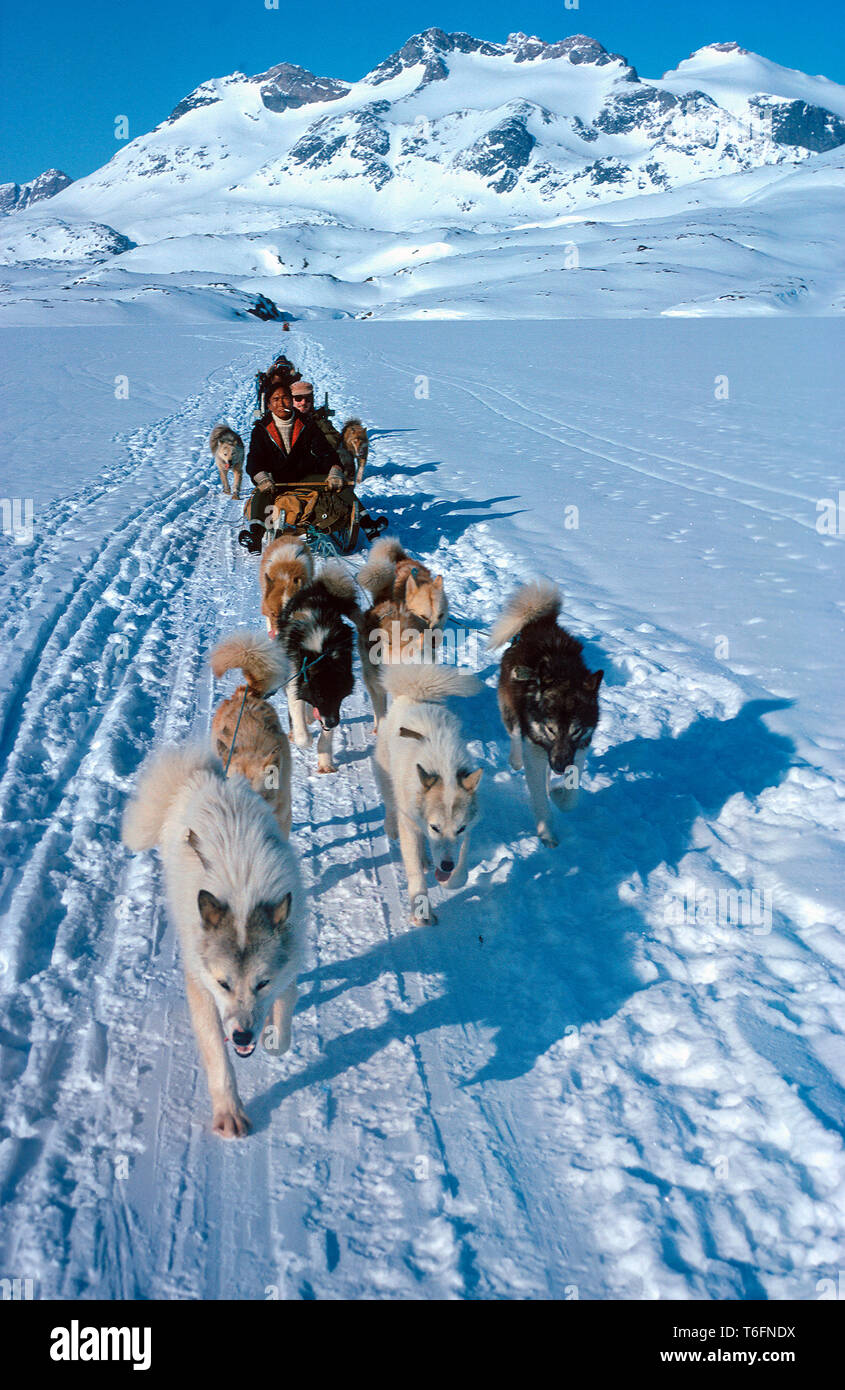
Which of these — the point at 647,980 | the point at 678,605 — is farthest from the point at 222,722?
the point at 678,605

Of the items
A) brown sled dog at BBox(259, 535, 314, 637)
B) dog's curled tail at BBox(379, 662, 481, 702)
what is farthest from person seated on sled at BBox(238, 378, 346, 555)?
dog's curled tail at BBox(379, 662, 481, 702)

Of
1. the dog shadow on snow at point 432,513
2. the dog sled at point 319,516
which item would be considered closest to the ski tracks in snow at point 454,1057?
the dog sled at point 319,516

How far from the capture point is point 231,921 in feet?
6.56

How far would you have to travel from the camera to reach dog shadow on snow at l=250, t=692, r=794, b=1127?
7.75 feet

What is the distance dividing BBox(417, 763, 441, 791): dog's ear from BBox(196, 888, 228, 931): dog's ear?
91 cm

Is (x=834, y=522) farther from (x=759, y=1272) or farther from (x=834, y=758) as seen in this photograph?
(x=759, y=1272)

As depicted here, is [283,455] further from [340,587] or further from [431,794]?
[431,794]

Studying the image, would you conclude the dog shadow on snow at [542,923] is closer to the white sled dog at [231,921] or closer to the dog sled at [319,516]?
the white sled dog at [231,921]

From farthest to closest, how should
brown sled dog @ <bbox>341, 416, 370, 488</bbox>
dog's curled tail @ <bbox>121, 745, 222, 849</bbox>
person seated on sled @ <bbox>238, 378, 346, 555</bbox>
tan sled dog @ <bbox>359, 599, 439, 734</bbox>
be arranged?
1. brown sled dog @ <bbox>341, 416, 370, 488</bbox>
2. person seated on sled @ <bbox>238, 378, 346, 555</bbox>
3. tan sled dog @ <bbox>359, 599, 439, 734</bbox>
4. dog's curled tail @ <bbox>121, 745, 222, 849</bbox>

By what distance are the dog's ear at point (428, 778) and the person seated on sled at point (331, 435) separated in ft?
15.4

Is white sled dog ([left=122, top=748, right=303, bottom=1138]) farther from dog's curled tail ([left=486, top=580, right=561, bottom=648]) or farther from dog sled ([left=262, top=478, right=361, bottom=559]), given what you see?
dog sled ([left=262, top=478, right=361, bottom=559])

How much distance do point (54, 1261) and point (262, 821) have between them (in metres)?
1.07

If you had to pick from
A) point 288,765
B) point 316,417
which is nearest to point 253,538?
point 316,417

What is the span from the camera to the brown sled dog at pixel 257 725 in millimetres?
2838
